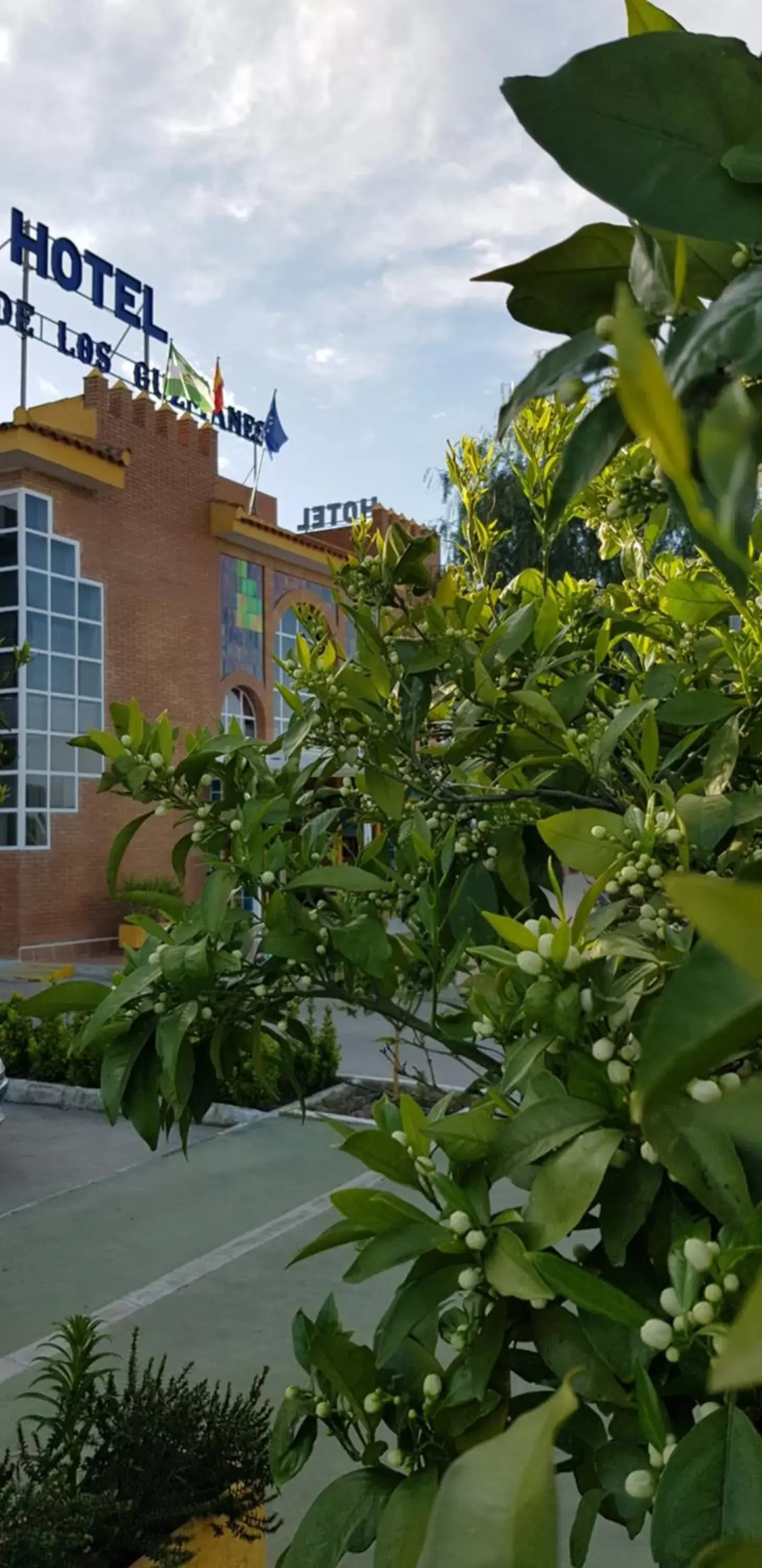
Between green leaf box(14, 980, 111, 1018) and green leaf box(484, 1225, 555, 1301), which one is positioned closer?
green leaf box(484, 1225, 555, 1301)

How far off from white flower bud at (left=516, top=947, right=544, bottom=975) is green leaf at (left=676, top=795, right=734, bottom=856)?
19 centimetres

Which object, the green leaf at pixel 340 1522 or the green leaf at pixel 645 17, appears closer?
the green leaf at pixel 645 17

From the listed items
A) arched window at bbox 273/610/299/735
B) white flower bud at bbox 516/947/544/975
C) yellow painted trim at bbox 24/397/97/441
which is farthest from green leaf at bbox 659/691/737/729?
arched window at bbox 273/610/299/735

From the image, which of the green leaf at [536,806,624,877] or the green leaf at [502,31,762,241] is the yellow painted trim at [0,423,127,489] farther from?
the green leaf at [502,31,762,241]

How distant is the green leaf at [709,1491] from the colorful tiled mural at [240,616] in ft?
54.2

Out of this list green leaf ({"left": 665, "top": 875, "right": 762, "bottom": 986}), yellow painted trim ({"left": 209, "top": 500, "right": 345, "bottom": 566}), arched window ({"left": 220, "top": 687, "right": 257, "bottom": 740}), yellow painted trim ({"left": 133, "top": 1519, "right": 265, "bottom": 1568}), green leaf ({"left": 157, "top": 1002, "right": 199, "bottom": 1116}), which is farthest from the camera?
arched window ({"left": 220, "top": 687, "right": 257, "bottom": 740})

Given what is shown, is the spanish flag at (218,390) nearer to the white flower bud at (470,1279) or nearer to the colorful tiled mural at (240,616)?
the colorful tiled mural at (240,616)

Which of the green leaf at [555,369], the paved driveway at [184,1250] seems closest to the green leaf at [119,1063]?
the green leaf at [555,369]

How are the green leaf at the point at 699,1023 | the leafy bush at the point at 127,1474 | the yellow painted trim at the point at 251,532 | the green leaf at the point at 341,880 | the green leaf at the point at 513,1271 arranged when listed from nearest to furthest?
the green leaf at the point at 699,1023 → the green leaf at the point at 513,1271 → the green leaf at the point at 341,880 → the leafy bush at the point at 127,1474 → the yellow painted trim at the point at 251,532

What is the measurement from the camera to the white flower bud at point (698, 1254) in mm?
721

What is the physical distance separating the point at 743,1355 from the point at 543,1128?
583mm

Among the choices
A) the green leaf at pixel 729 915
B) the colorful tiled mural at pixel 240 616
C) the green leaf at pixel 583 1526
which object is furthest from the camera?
the colorful tiled mural at pixel 240 616

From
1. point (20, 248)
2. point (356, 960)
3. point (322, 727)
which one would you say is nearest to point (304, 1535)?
point (356, 960)

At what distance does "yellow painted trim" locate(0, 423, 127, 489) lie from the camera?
1312cm
